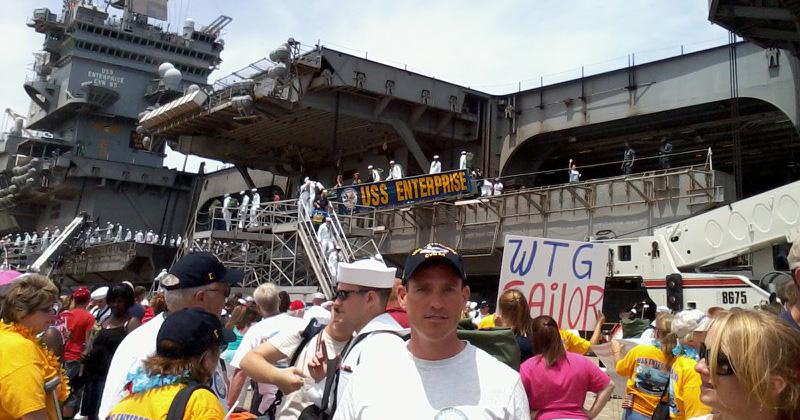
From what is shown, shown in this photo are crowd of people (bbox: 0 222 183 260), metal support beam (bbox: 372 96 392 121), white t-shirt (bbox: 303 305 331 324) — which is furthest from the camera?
crowd of people (bbox: 0 222 183 260)

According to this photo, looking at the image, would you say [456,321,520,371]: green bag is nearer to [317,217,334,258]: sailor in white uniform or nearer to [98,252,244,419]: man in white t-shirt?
[98,252,244,419]: man in white t-shirt

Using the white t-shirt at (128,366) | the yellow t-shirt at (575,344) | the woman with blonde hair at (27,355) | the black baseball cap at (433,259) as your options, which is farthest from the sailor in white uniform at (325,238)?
the black baseball cap at (433,259)

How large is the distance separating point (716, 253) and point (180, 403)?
1212 cm

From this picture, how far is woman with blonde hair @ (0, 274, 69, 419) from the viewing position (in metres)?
3.16

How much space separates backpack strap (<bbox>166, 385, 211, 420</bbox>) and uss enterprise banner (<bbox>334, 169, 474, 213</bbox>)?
70.2 ft

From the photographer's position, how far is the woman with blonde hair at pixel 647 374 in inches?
199

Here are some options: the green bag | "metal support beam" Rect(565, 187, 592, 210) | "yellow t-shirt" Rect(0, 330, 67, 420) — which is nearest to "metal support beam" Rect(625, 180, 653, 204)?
"metal support beam" Rect(565, 187, 592, 210)

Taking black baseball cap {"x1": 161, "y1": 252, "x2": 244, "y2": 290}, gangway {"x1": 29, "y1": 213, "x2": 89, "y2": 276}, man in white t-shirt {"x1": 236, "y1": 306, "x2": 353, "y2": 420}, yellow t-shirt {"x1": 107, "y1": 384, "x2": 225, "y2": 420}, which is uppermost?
gangway {"x1": 29, "y1": 213, "x2": 89, "y2": 276}

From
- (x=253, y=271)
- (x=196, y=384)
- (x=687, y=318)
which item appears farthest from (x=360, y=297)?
(x=253, y=271)

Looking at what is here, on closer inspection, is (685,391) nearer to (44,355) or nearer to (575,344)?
(575,344)

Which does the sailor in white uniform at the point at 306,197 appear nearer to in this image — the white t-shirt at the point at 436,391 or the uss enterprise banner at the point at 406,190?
the uss enterprise banner at the point at 406,190

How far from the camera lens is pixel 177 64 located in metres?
49.5

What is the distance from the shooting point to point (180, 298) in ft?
12.3

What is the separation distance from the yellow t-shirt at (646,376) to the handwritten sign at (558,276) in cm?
141
